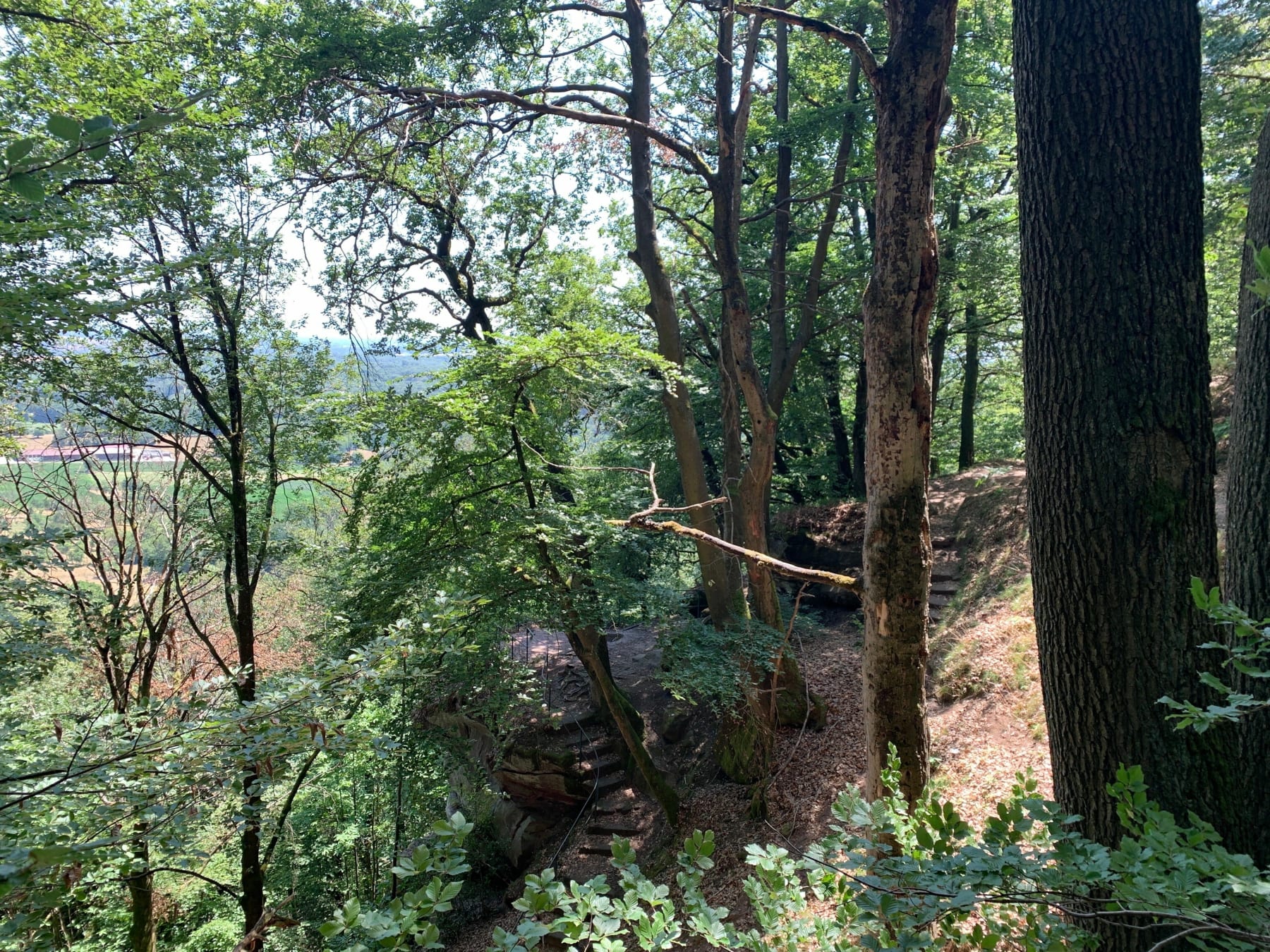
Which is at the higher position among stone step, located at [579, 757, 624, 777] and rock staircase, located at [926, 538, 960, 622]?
rock staircase, located at [926, 538, 960, 622]

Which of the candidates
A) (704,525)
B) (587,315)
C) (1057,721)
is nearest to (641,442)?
(587,315)

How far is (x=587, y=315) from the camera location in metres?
10.4

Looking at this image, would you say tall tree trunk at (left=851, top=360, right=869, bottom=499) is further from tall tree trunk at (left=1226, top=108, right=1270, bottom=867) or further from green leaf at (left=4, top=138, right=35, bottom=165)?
green leaf at (left=4, top=138, right=35, bottom=165)

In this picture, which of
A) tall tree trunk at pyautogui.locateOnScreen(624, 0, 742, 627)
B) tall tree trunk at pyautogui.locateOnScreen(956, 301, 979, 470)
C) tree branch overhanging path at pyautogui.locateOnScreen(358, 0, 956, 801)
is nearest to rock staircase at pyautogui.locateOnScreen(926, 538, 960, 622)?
tall tree trunk at pyautogui.locateOnScreen(624, 0, 742, 627)

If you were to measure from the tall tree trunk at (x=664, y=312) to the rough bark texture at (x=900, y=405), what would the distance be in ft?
13.2

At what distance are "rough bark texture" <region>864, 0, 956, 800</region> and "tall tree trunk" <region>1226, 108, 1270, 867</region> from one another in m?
1.20

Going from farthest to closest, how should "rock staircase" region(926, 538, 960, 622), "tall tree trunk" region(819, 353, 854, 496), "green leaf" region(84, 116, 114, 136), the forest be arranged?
"tall tree trunk" region(819, 353, 854, 496)
"rock staircase" region(926, 538, 960, 622)
the forest
"green leaf" region(84, 116, 114, 136)

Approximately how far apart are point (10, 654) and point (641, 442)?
34.8ft

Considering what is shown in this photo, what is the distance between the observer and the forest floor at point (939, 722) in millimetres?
5758

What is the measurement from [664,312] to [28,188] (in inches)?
284

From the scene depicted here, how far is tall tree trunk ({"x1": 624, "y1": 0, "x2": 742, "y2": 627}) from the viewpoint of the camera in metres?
7.55

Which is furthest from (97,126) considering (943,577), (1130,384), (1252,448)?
(943,577)

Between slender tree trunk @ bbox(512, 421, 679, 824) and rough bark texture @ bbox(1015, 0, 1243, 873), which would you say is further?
slender tree trunk @ bbox(512, 421, 679, 824)

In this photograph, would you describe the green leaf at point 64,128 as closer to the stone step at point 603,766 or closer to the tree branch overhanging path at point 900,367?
the tree branch overhanging path at point 900,367
